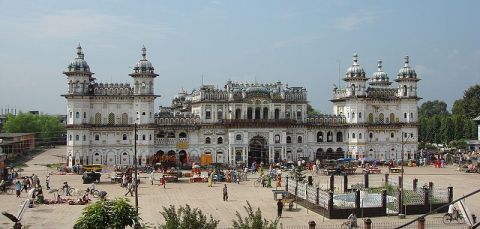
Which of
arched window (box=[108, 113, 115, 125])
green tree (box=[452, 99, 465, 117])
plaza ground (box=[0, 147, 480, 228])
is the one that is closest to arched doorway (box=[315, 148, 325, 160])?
plaza ground (box=[0, 147, 480, 228])

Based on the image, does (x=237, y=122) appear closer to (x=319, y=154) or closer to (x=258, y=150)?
(x=258, y=150)

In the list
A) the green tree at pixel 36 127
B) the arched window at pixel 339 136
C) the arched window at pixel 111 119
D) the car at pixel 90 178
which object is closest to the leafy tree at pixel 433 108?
the arched window at pixel 339 136

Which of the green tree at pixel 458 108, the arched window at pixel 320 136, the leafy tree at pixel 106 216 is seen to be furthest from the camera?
the green tree at pixel 458 108

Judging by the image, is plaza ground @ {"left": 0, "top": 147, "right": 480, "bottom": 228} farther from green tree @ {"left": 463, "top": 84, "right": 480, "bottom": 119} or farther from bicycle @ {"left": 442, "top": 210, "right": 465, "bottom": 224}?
green tree @ {"left": 463, "top": 84, "right": 480, "bottom": 119}

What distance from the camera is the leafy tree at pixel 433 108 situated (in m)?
139

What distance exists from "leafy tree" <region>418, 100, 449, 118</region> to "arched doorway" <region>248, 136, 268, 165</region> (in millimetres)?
82814

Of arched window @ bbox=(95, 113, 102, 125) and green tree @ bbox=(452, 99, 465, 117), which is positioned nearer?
arched window @ bbox=(95, 113, 102, 125)

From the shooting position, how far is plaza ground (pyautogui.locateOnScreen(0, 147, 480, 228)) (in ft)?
98.3

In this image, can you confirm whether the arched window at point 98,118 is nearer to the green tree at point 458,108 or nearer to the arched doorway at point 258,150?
the arched doorway at point 258,150

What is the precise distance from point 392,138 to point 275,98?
14.7 m

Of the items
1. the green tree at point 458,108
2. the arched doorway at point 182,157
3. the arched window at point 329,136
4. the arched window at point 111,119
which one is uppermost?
the green tree at point 458,108

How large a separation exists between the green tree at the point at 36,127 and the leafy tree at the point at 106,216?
84.3 m

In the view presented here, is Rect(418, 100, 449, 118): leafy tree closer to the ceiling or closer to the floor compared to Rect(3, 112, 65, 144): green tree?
closer to the ceiling

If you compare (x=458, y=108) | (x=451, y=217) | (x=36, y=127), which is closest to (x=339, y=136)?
(x=451, y=217)
